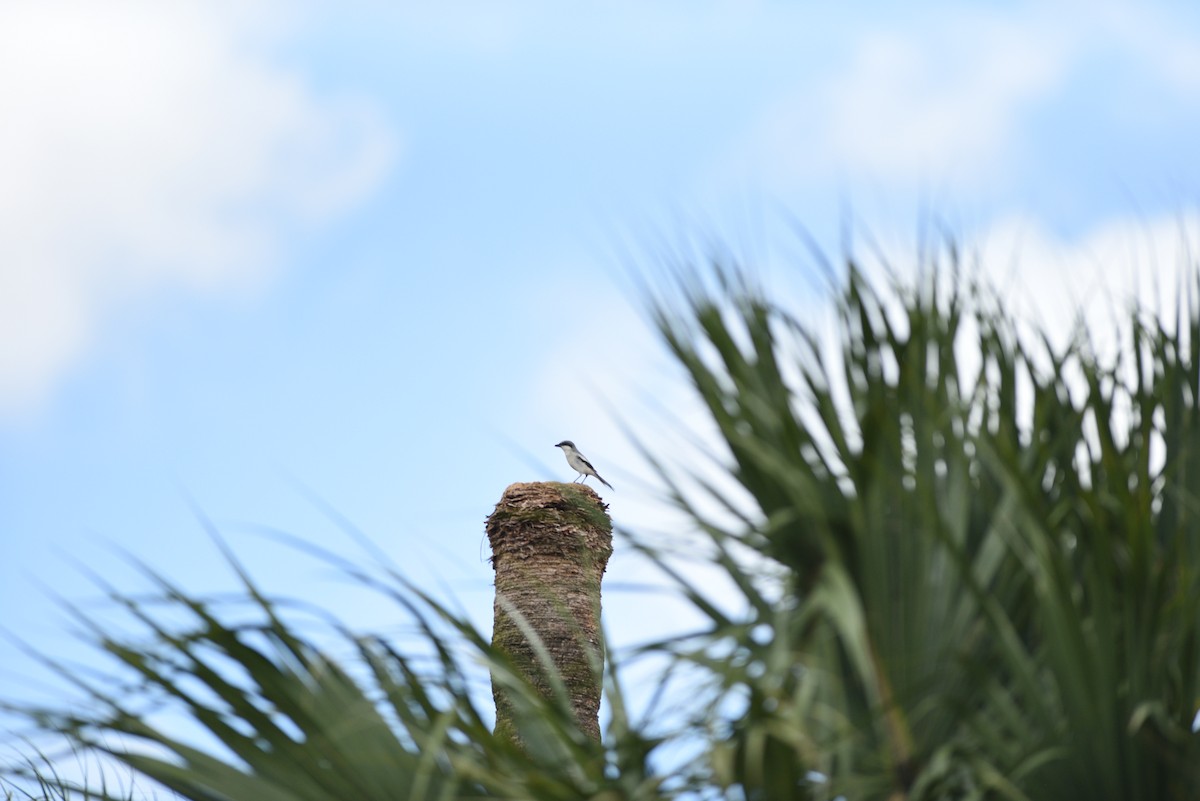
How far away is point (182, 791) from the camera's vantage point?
12.3ft

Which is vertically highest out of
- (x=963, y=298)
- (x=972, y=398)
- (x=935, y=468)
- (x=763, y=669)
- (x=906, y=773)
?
(x=963, y=298)

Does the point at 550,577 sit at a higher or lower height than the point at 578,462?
lower

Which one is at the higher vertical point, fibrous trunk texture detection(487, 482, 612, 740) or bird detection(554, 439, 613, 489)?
bird detection(554, 439, 613, 489)

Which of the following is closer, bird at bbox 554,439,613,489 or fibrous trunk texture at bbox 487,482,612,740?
fibrous trunk texture at bbox 487,482,612,740

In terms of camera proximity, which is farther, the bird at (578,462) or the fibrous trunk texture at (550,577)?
the bird at (578,462)

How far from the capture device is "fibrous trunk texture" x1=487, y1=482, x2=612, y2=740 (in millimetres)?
7953

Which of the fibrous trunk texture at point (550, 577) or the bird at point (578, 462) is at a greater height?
the bird at point (578, 462)

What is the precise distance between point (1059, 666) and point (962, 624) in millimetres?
241

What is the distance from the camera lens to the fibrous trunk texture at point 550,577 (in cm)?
795

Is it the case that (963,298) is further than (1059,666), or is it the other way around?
(963,298)

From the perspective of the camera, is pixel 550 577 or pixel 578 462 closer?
pixel 550 577

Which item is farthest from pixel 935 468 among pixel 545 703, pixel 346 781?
pixel 346 781

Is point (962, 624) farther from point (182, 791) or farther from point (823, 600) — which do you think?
point (182, 791)

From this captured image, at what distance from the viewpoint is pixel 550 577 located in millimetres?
8242
